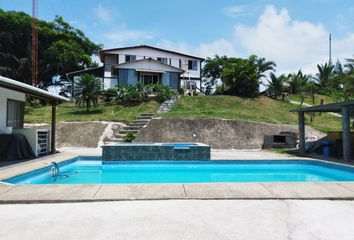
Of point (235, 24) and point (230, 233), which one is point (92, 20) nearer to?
point (235, 24)

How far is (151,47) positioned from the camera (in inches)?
1387

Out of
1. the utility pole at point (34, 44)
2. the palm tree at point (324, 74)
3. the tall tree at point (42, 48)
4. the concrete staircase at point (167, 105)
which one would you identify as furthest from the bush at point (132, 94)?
the palm tree at point (324, 74)

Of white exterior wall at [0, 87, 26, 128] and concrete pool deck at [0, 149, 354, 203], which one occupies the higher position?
white exterior wall at [0, 87, 26, 128]

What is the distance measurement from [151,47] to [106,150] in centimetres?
2420

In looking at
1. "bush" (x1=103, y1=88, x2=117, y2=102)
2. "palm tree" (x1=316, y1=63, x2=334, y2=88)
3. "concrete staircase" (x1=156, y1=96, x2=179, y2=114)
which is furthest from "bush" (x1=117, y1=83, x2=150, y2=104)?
"palm tree" (x1=316, y1=63, x2=334, y2=88)

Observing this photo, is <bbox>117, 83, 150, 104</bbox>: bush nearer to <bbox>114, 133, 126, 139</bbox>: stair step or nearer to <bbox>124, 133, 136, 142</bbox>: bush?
<bbox>114, 133, 126, 139</bbox>: stair step

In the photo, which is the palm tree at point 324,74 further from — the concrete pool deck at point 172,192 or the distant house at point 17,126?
the concrete pool deck at point 172,192

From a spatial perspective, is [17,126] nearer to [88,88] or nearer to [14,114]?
[14,114]

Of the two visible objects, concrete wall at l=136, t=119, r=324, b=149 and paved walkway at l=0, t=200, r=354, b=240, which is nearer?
paved walkway at l=0, t=200, r=354, b=240

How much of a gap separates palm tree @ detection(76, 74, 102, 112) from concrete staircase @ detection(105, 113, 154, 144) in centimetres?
430

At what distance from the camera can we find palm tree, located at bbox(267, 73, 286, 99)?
108 ft

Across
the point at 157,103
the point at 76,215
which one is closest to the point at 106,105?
the point at 157,103

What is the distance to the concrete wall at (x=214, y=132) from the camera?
60.8 ft

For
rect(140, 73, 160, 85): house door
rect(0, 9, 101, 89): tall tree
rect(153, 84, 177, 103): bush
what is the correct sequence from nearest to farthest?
rect(153, 84, 177, 103): bush
rect(140, 73, 160, 85): house door
rect(0, 9, 101, 89): tall tree
